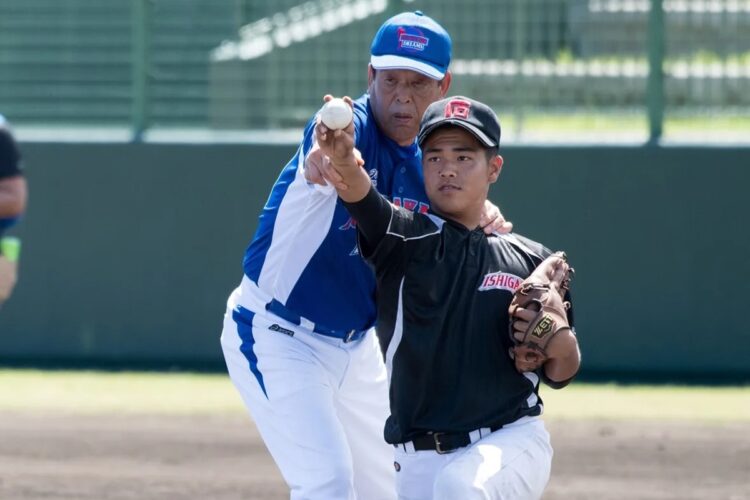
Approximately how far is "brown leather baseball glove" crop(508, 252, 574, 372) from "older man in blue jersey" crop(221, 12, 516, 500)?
1.83ft

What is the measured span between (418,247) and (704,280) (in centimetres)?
713

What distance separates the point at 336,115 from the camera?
385 centimetres

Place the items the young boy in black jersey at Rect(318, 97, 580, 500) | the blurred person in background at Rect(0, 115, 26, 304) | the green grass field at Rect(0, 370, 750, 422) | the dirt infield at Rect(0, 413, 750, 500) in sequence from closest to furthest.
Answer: the young boy in black jersey at Rect(318, 97, 580, 500)
the blurred person in background at Rect(0, 115, 26, 304)
the dirt infield at Rect(0, 413, 750, 500)
the green grass field at Rect(0, 370, 750, 422)

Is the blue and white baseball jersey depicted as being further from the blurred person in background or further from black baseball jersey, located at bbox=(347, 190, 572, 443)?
the blurred person in background

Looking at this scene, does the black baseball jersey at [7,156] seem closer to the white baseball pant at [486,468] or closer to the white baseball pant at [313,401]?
the white baseball pant at [313,401]

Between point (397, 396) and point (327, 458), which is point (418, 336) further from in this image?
point (327, 458)

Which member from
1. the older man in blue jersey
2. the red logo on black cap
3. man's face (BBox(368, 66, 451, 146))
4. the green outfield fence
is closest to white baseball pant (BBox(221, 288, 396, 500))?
the older man in blue jersey

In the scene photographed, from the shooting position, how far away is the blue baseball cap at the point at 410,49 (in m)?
5.01

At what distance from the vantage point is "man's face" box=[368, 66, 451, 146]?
5055 millimetres

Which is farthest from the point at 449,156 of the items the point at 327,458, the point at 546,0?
the point at 546,0

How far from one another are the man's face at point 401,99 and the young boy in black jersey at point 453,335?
2.05 feet

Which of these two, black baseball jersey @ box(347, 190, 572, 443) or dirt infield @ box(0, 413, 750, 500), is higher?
black baseball jersey @ box(347, 190, 572, 443)

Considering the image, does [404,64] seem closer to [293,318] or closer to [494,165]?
[494,165]

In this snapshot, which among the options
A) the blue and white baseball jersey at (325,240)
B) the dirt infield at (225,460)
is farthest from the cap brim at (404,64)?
the dirt infield at (225,460)
